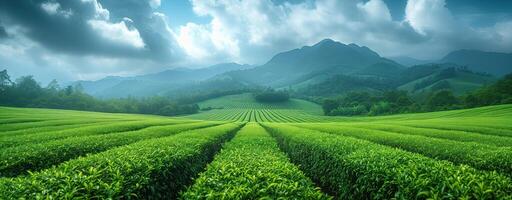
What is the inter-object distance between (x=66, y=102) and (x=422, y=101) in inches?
6724

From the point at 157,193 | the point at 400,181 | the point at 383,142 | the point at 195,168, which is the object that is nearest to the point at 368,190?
the point at 400,181

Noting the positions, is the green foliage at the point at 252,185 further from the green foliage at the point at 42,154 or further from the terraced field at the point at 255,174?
the green foliage at the point at 42,154

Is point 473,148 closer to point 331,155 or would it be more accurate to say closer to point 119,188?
point 331,155

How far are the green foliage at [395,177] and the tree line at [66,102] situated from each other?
137 m

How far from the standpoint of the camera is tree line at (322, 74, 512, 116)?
97000 millimetres

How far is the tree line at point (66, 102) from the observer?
118m

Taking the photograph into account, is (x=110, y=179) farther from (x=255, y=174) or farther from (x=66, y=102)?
(x=66, y=102)

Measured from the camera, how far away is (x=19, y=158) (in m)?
13.7

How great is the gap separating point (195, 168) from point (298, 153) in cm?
917

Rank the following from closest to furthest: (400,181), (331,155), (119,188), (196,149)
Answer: (119,188) < (400,181) < (331,155) < (196,149)

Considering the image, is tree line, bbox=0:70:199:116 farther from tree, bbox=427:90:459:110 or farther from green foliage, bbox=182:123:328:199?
green foliage, bbox=182:123:328:199

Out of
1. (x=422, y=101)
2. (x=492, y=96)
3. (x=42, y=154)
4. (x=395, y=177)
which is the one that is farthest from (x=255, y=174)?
(x=422, y=101)

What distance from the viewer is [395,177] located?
9312 mm

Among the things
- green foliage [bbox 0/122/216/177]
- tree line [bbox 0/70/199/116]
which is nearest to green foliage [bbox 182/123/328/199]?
green foliage [bbox 0/122/216/177]
